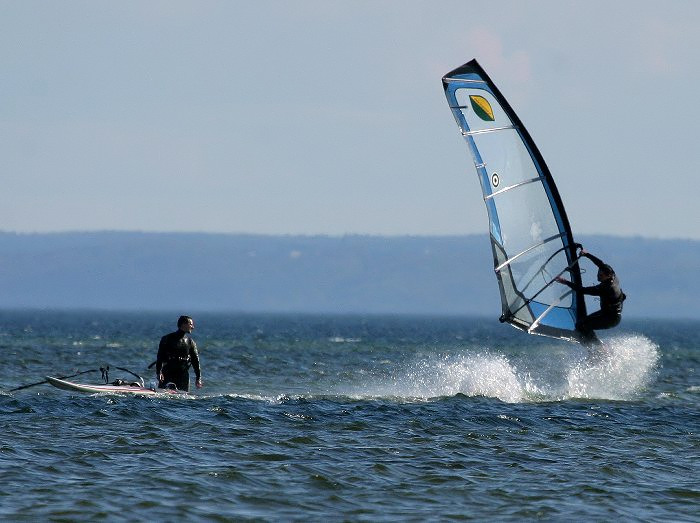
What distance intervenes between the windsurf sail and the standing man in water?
4626 mm

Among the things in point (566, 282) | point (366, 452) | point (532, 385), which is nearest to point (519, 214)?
point (566, 282)

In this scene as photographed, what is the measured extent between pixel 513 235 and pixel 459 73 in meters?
2.54

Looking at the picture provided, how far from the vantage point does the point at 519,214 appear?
1809 centimetres

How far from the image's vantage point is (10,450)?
1474cm

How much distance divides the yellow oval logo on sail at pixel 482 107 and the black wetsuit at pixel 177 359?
532cm

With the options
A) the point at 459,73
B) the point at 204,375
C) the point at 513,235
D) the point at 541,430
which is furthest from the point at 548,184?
the point at 204,375

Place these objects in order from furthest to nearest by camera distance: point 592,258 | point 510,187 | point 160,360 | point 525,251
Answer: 1. point 160,360
2. point 525,251
3. point 510,187
4. point 592,258

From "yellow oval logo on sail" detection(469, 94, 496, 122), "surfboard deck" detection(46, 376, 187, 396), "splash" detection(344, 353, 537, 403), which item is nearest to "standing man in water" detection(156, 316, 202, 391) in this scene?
"surfboard deck" detection(46, 376, 187, 396)

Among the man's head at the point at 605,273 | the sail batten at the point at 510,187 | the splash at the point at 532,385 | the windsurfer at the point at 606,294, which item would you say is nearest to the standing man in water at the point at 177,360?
the splash at the point at 532,385

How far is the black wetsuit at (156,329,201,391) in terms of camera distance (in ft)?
61.3

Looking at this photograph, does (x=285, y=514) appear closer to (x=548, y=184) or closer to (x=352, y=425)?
(x=352, y=425)

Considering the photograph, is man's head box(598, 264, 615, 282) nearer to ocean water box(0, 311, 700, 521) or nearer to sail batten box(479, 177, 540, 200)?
sail batten box(479, 177, 540, 200)

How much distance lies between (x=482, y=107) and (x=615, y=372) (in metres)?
7.27

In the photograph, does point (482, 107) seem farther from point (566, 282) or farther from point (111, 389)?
point (111, 389)
